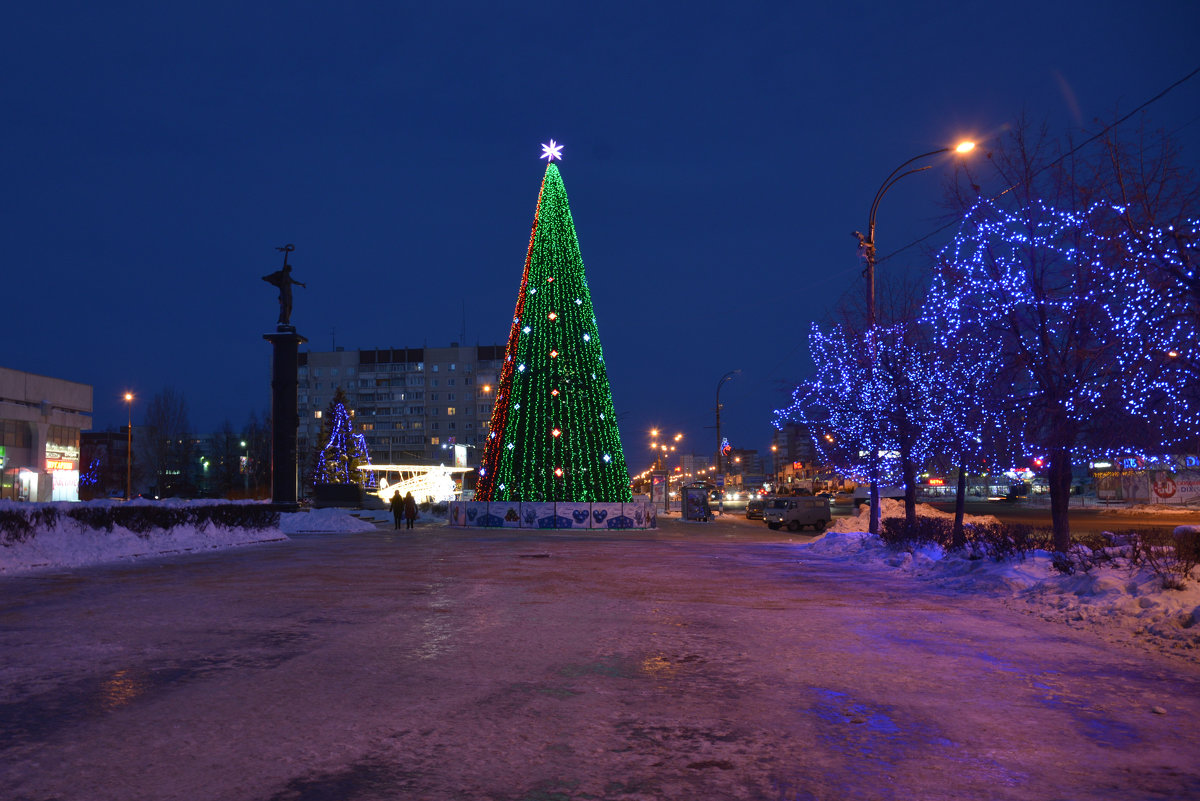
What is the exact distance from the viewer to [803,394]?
2725cm

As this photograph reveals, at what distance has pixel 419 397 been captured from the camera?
132 m

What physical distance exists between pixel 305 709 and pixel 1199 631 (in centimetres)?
919

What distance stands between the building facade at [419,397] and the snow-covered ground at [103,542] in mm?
100762

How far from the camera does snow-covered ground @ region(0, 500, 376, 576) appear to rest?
1833 cm

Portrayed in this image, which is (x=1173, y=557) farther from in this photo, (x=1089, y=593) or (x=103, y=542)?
(x=103, y=542)

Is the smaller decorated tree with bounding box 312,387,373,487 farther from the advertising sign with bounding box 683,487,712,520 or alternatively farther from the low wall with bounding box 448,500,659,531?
the low wall with bounding box 448,500,659,531

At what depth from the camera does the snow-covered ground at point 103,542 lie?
60.1ft

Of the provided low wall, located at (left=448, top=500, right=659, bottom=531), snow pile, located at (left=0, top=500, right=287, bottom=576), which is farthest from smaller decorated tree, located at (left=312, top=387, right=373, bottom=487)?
snow pile, located at (left=0, top=500, right=287, bottom=576)

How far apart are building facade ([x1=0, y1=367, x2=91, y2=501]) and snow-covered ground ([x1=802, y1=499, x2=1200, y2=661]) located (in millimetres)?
50919

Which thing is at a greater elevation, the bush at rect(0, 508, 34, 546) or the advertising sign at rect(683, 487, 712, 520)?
the bush at rect(0, 508, 34, 546)

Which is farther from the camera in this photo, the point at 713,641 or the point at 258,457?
the point at 258,457

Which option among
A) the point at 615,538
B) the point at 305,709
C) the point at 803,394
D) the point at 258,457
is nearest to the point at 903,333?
the point at 803,394

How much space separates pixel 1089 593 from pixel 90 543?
20.9 meters

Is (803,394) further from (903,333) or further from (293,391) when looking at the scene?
(293,391)
